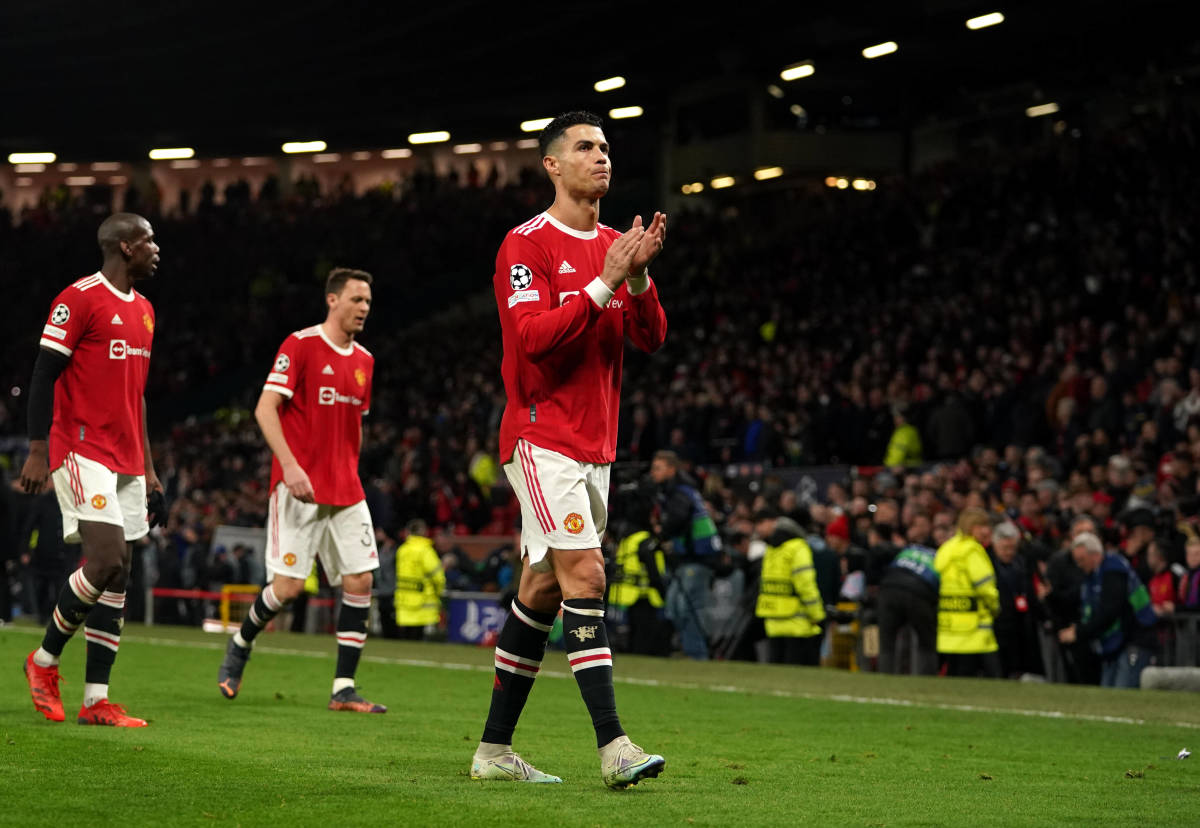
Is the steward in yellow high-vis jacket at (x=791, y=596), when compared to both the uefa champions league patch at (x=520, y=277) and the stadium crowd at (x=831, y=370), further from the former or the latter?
the uefa champions league patch at (x=520, y=277)

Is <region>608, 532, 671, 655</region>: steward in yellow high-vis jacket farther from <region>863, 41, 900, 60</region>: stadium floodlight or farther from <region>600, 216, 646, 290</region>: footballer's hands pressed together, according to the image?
<region>863, 41, 900, 60</region>: stadium floodlight

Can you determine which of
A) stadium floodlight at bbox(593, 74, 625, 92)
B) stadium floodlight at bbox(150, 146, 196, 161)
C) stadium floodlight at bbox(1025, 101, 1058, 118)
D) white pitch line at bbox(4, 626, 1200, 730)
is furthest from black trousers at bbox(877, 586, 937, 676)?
stadium floodlight at bbox(150, 146, 196, 161)

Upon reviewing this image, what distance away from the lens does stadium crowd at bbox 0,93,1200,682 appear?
1698 cm

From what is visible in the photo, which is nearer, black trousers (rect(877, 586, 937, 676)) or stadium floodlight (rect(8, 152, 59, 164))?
black trousers (rect(877, 586, 937, 676))

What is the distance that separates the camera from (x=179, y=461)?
36.8 m

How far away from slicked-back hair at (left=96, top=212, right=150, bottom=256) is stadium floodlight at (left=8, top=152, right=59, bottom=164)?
3462 cm

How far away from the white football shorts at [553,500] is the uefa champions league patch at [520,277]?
556 millimetres

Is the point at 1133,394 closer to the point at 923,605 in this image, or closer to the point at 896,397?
the point at 896,397

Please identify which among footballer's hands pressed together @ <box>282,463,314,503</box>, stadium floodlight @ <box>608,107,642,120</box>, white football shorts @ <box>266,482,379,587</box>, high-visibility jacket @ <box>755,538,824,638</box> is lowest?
high-visibility jacket @ <box>755,538,824,638</box>

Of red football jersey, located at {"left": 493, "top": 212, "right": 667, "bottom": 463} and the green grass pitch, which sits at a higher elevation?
red football jersey, located at {"left": 493, "top": 212, "right": 667, "bottom": 463}

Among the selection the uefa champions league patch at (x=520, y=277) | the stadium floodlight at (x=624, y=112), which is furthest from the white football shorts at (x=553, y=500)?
the stadium floodlight at (x=624, y=112)

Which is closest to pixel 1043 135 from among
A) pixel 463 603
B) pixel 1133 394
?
pixel 1133 394

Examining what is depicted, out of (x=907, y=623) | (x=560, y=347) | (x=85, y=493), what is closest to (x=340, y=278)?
(x=85, y=493)

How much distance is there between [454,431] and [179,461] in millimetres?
8550
